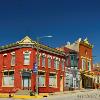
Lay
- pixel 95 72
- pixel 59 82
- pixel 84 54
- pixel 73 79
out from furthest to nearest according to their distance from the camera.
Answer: pixel 95 72 → pixel 84 54 → pixel 73 79 → pixel 59 82

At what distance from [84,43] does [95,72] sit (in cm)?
1019

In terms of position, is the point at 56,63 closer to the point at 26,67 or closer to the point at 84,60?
the point at 26,67

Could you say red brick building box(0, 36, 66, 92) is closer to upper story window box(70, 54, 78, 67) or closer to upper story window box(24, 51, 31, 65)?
upper story window box(24, 51, 31, 65)

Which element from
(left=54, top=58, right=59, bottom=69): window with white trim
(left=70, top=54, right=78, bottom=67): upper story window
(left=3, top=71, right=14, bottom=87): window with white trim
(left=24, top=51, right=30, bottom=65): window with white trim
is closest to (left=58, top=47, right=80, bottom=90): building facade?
(left=70, top=54, right=78, bottom=67): upper story window

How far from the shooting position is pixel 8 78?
54812 mm

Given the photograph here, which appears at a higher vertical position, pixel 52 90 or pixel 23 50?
pixel 23 50

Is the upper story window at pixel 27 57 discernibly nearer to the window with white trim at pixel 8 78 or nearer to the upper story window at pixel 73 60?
the window with white trim at pixel 8 78

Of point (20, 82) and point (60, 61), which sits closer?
point (20, 82)

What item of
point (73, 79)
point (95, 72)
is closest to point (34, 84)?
point (73, 79)

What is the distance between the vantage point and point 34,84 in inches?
2105

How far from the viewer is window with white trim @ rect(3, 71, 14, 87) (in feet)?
178

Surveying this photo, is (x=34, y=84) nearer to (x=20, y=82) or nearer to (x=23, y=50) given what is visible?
(x=20, y=82)

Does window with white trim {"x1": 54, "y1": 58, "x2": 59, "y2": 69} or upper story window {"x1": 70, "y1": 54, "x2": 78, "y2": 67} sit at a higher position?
upper story window {"x1": 70, "y1": 54, "x2": 78, "y2": 67}

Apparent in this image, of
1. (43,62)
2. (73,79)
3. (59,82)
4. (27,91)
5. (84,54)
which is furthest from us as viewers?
(84,54)
